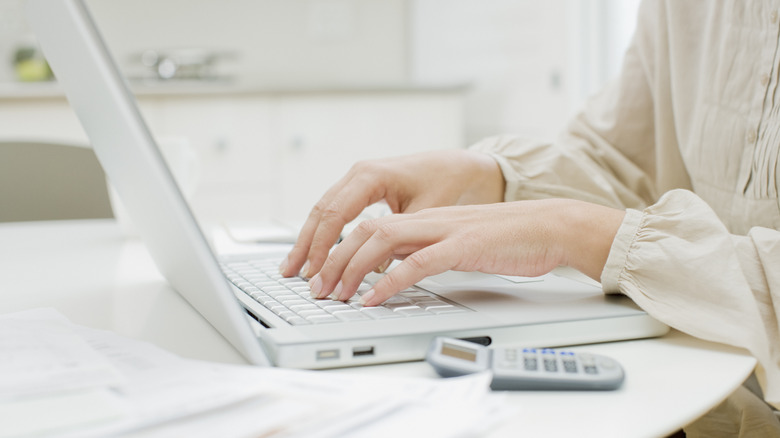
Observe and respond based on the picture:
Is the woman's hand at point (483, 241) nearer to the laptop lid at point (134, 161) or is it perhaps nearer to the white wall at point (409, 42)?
the laptop lid at point (134, 161)

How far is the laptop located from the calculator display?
27mm

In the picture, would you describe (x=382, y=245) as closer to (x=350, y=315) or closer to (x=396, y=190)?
(x=350, y=315)

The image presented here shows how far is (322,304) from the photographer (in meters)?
0.52

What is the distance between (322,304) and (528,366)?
0.17 m

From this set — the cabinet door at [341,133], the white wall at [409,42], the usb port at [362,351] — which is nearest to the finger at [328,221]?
the usb port at [362,351]

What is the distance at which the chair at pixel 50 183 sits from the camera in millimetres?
1543

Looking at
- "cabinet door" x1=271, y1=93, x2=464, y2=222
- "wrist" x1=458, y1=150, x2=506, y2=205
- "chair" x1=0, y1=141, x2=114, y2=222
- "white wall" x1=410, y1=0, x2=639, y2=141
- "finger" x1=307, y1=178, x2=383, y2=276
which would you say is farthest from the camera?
"cabinet door" x1=271, y1=93, x2=464, y2=222

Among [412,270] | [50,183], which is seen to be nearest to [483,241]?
[412,270]

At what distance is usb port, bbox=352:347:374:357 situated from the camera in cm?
43

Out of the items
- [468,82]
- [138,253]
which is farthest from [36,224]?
[468,82]

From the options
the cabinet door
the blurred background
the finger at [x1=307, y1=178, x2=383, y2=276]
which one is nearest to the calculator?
the finger at [x1=307, y1=178, x2=383, y2=276]

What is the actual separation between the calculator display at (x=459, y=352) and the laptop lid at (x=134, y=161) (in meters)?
0.10

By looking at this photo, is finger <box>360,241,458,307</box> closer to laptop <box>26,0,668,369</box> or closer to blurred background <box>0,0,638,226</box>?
laptop <box>26,0,668,369</box>

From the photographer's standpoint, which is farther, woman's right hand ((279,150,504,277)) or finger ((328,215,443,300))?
woman's right hand ((279,150,504,277))
